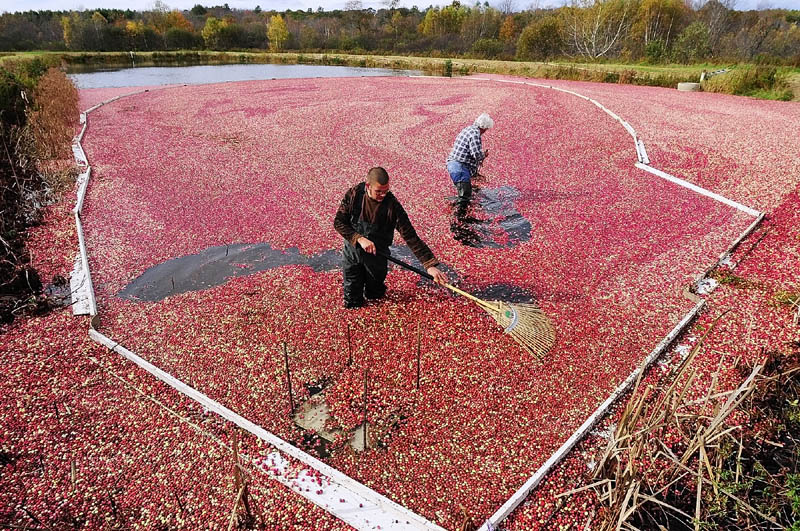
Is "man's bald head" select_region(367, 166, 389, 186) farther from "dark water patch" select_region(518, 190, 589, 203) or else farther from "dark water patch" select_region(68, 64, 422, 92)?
"dark water patch" select_region(68, 64, 422, 92)

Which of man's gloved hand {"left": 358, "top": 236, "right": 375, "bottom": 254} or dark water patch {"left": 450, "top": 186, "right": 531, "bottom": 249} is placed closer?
man's gloved hand {"left": 358, "top": 236, "right": 375, "bottom": 254}

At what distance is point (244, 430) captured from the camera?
3049 millimetres

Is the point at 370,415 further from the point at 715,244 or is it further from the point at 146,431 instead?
the point at 715,244

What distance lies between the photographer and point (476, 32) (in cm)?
5041

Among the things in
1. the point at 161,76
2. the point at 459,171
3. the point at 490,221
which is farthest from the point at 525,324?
the point at 161,76

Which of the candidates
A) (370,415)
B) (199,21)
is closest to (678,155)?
(370,415)

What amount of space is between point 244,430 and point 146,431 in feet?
2.20

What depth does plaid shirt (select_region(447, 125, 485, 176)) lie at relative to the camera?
251 inches

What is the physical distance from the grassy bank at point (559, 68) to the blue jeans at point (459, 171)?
13.6 meters

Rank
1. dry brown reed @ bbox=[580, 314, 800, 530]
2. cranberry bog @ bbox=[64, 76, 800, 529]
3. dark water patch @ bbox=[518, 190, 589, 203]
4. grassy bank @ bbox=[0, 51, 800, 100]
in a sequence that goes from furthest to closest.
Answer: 1. grassy bank @ bbox=[0, 51, 800, 100]
2. dark water patch @ bbox=[518, 190, 589, 203]
3. cranberry bog @ bbox=[64, 76, 800, 529]
4. dry brown reed @ bbox=[580, 314, 800, 530]

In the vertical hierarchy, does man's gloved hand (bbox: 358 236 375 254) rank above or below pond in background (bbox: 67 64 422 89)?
below

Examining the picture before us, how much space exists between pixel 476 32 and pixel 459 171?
51194 millimetres

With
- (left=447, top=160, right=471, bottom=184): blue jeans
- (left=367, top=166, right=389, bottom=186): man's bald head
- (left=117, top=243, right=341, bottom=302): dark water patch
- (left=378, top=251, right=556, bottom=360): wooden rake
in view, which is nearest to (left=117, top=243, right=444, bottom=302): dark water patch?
(left=117, top=243, right=341, bottom=302): dark water patch

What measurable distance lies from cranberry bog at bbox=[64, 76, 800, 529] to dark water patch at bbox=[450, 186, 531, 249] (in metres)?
0.04
